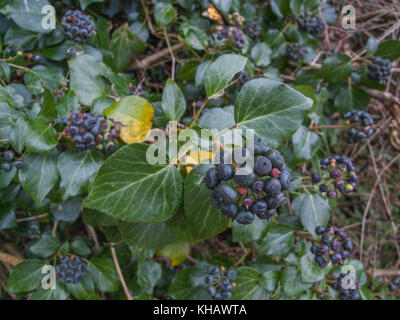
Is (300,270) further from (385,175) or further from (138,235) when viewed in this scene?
(385,175)

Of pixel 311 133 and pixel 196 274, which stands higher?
pixel 311 133

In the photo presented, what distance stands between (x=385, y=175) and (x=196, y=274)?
172cm

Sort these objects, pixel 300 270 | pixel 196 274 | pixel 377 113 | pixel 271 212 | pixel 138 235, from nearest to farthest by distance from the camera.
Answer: pixel 271 212 → pixel 138 235 → pixel 300 270 → pixel 196 274 → pixel 377 113

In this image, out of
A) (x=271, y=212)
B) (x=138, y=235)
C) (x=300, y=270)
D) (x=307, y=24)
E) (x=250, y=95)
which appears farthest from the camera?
(x=307, y=24)

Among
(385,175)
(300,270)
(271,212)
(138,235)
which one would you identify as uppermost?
(271,212)

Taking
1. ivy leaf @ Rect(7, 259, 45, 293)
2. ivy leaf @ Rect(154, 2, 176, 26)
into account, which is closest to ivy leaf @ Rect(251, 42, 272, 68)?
ivy leaf @ Rect(154, 2, 176, 26)

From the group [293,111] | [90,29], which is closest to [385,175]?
[293,111]

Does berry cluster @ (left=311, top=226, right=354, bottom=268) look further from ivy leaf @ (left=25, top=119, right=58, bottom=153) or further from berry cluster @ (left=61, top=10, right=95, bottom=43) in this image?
berry cluster @ (left=61, top=10, right=95, bottom=43)

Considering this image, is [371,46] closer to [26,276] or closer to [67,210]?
[67,210]

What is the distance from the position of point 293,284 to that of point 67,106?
1.20m

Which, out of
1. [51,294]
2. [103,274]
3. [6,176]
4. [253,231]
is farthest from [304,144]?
[51,294]

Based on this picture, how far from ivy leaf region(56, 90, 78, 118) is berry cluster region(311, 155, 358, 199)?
40.6 inches

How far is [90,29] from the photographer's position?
4.63 feet

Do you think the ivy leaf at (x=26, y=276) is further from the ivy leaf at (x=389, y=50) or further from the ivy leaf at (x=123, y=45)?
the ivy leaf at (x=389, y=50)
